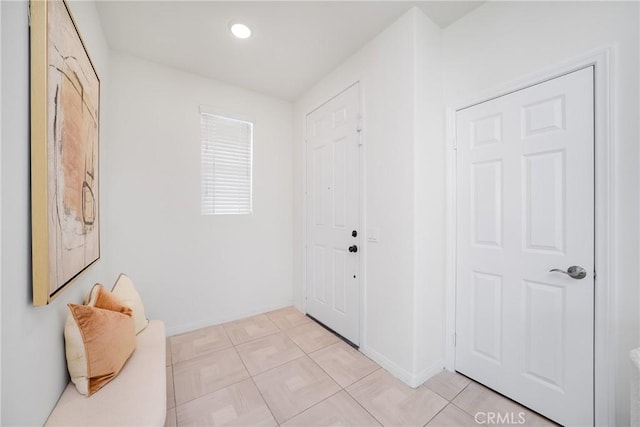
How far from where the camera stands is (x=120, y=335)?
1.30 m

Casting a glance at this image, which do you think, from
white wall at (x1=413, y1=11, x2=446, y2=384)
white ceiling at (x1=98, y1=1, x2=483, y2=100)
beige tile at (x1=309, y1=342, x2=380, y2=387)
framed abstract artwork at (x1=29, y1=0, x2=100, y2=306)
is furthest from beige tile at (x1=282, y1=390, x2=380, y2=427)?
white ceiling at (x1=98, y1=1, x2=483, y2=100)

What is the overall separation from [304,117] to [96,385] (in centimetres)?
283

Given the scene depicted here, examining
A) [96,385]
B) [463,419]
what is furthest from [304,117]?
[463,419]

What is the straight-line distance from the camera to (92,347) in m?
1.16

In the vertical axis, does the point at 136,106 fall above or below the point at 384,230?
above

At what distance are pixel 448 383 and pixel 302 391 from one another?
107 centimetres

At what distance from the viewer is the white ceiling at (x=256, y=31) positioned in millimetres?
1777

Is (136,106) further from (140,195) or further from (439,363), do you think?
(439,363)

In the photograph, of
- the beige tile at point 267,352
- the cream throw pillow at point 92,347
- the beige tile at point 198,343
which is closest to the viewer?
the cream throw pillow at point 92,347

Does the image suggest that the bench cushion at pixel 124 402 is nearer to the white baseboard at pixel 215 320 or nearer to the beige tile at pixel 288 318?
the white baseboard at pixel 215 320

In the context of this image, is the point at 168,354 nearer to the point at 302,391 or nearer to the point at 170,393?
the point at 170,393

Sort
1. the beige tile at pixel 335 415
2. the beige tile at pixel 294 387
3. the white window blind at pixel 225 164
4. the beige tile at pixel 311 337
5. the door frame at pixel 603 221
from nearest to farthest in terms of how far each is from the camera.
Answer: the door frame at pixel 603 221 → the beige tile at pixel 335 415 → the beige tile at pixel 294 387 → the beige tile at pixel 311 337 → the white window blind at pixel 225 164
